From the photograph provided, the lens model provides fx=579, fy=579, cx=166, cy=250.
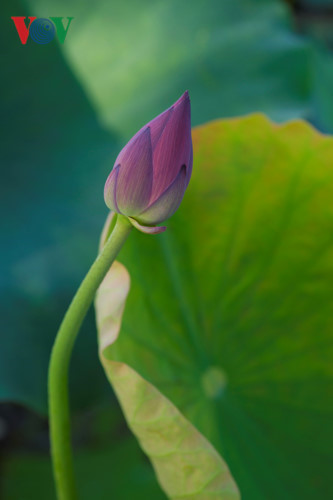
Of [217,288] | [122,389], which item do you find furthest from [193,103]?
[122,389]

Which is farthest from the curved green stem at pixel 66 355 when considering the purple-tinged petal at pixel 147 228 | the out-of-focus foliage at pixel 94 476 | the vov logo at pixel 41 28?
the vov logo at pixel 41 28

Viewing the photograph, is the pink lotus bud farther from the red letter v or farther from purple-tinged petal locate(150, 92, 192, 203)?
the red letter v

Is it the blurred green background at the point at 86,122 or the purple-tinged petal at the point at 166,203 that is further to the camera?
the blurred green background at the point at 86,122

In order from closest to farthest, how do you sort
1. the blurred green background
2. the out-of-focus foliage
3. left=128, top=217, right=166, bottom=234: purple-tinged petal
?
left=128, top=217, right=166, bottom=234: purple-tinged petal < the blurred green background < the out-of-focus foliage

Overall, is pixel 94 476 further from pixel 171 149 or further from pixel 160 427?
A: pixel 171 149

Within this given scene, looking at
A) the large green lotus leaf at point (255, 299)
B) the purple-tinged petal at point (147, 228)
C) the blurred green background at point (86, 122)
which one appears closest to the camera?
the purple-tinged petal at point (147, 228)

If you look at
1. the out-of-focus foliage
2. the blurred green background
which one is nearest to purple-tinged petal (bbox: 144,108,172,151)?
the blurred green background

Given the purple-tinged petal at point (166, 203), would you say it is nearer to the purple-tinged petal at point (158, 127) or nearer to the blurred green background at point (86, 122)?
the purple-tinged petal at point (158, 127)
